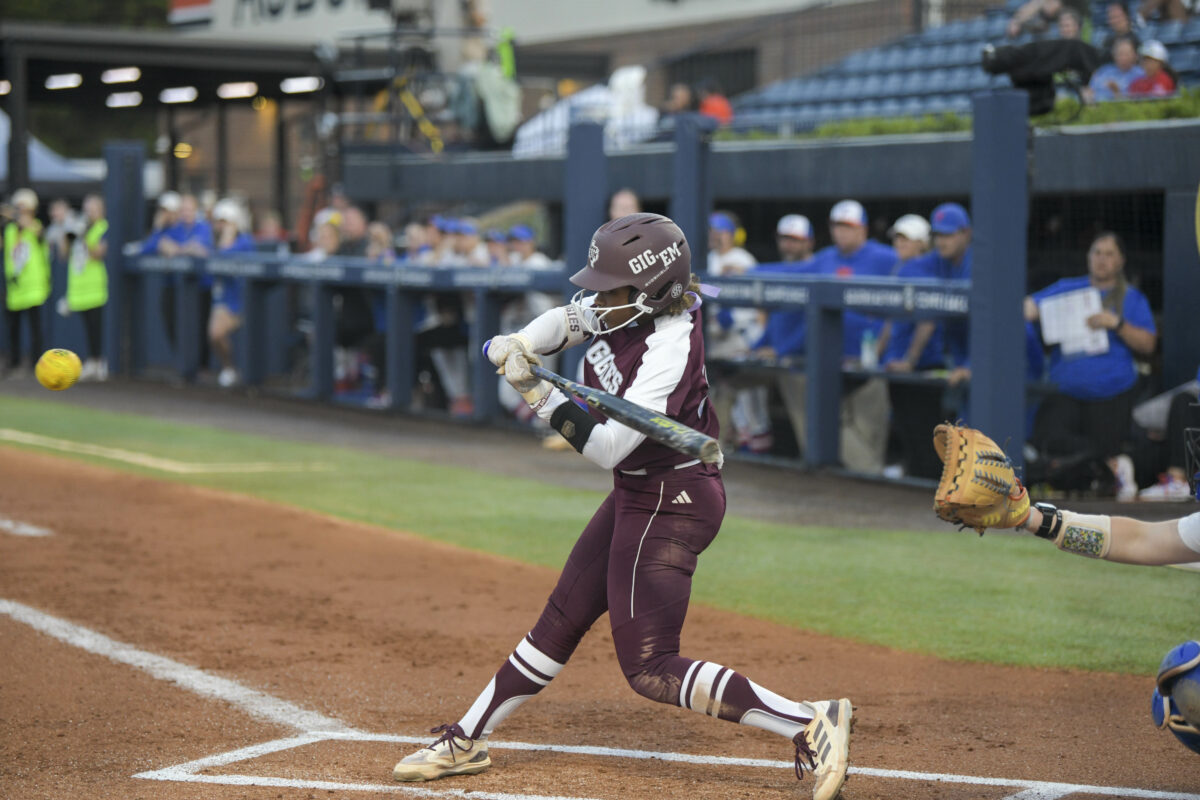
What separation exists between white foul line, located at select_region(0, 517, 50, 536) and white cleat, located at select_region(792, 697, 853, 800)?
236 inches

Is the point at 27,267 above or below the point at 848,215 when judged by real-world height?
below

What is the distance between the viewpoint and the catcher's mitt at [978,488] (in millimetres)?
3957

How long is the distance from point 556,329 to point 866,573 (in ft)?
→ 12.6

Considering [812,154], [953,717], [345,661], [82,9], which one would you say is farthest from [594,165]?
[82,9]

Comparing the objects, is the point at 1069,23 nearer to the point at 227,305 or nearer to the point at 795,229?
the point at 795,229

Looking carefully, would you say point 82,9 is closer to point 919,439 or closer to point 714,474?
point 919,439

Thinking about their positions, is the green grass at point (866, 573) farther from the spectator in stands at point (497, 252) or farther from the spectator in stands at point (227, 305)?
the spectator in stands at point (227, 305)

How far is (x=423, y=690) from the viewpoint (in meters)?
5.65

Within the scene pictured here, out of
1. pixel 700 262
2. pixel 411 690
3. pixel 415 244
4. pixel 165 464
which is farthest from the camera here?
pixel 415 244

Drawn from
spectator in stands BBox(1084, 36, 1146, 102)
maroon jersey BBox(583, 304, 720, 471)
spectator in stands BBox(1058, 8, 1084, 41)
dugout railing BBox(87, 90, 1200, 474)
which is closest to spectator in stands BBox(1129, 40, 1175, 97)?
spectator in stands BBox(1084, 36, 1146, 102)

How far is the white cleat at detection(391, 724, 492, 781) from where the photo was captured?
451 centimetres

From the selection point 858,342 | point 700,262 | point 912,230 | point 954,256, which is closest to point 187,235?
point 700,262

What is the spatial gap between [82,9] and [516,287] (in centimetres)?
3930

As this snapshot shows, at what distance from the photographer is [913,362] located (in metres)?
10.2
